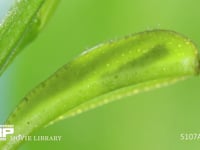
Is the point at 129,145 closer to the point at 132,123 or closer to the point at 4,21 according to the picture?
the point at 132,123

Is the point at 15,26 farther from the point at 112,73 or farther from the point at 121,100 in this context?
the point at 121,100

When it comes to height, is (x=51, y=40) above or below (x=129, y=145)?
above

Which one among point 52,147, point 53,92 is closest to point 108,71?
point 53,92

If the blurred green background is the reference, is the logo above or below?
below

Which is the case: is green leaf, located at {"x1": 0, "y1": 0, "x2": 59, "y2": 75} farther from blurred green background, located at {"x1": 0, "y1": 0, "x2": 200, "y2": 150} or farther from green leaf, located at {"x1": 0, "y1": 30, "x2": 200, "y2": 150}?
blurred green background, located at {"x1": 0, "y1": 0, "x2": 200, "y2": 150}

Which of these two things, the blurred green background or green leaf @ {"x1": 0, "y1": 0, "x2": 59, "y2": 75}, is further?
the blurred green background

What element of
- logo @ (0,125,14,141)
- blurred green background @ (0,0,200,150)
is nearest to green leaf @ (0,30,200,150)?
logo @ (0,125,14,141)

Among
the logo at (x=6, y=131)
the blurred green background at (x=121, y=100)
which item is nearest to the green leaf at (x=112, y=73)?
the logo at (x=6, y=131)

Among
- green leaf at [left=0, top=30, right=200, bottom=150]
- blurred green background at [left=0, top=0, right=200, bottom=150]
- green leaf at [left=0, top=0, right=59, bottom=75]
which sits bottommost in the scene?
green leaf at [left=0, top=30, right=200, bottom=150]


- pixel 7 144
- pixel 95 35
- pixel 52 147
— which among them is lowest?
pixel 7 144
